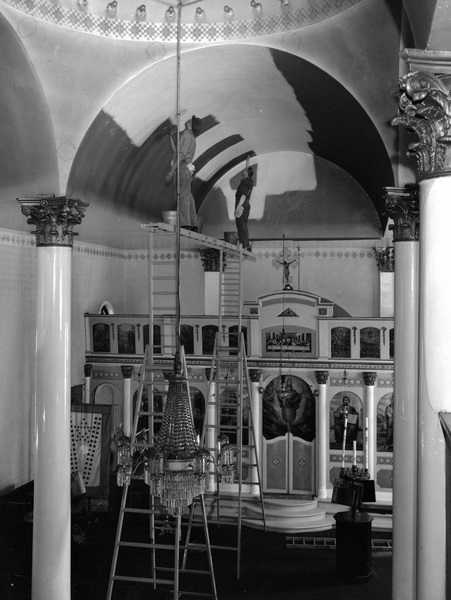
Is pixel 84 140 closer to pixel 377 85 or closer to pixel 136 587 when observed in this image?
pixel 377 85

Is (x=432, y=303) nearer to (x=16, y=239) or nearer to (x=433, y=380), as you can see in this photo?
(x=433, y=380)

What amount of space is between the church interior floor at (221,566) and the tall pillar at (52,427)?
4.13 ft

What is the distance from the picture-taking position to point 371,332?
1441 centimetres

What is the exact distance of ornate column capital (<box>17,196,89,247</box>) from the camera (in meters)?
8.44

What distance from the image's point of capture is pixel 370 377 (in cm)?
1417

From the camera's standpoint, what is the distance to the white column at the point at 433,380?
4.48m

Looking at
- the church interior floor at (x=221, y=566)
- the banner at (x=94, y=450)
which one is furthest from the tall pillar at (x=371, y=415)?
the banner at (x=94, y=450)

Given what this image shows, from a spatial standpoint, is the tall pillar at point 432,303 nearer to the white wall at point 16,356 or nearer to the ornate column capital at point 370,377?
the white wall at point 16,356

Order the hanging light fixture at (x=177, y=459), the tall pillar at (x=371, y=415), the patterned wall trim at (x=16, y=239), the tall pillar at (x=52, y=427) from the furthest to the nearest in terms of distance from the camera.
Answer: the tall pillar at (x=371, y=415), the patterned wall trim at (x=16, y=239), the tall pillar at (x=52, y=427), the hanging light fixture at (x=177, y=459)

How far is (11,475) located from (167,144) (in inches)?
243

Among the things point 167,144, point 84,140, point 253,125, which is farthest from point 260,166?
point 84,140

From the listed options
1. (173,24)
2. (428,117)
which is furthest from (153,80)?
(428,117)

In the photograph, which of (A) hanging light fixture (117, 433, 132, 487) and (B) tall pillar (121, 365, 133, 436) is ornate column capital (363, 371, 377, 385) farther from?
(A) hanging light fixture (117, 433, 132, 487)

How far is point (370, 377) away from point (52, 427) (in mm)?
7636
